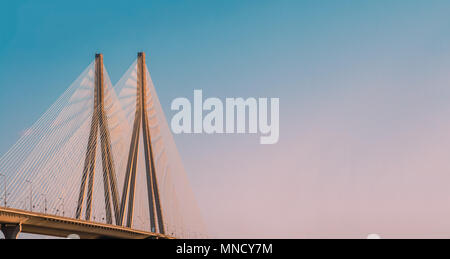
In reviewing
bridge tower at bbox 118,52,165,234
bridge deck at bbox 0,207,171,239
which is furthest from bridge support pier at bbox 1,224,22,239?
bridge tower at bbox 118,52,165,234

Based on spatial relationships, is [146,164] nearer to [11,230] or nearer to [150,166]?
[150,166]

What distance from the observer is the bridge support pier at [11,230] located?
143 ft

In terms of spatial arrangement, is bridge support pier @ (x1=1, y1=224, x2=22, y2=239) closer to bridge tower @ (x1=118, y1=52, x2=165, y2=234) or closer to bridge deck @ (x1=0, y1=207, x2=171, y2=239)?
bridge deck @ (x1=0, y1=207, x2=171, y2=239)

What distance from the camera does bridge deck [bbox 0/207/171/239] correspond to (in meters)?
42.9

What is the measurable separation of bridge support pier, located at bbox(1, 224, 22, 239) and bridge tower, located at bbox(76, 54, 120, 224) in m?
5.12

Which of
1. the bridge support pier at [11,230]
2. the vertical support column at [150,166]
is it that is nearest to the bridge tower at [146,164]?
the vertical support column at [150,166]

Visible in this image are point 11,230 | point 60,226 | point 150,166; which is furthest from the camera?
point 150,166

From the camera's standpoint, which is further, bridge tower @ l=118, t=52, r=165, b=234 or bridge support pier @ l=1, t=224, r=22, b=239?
bridge tower @ l=118, t=52, r=165, b=234

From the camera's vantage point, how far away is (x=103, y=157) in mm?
50594

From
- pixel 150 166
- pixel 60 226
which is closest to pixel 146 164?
pixel 150 166

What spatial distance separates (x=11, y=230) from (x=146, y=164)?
13.5 metres

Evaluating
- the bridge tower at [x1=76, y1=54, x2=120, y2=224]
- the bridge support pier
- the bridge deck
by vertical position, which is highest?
the bridge tower at [x1=76, y1=54, x2=120, y2=224]

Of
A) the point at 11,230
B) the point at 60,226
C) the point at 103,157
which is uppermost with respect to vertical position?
the point at 103,157
